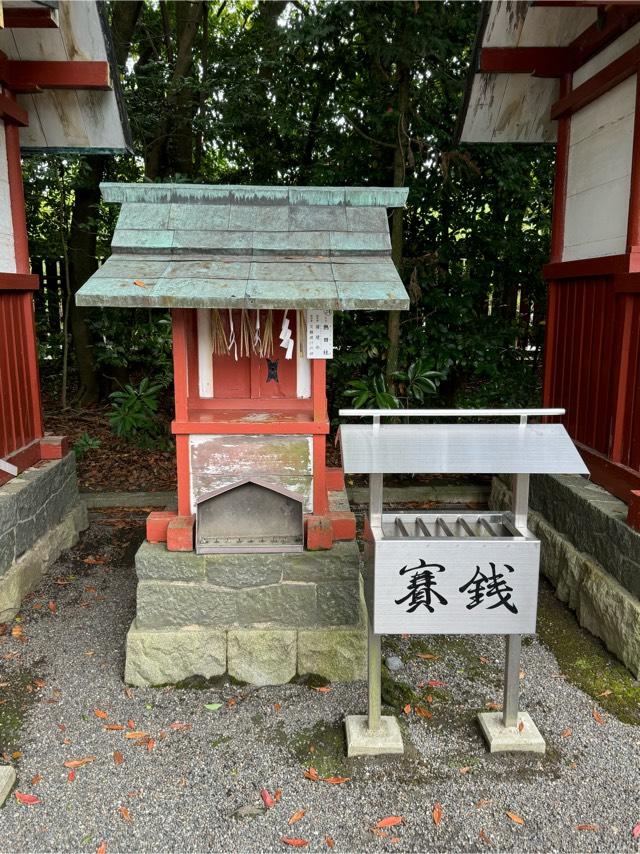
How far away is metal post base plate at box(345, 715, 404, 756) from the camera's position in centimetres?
334

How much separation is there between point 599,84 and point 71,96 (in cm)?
479

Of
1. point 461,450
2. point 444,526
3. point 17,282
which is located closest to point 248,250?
point 461,450

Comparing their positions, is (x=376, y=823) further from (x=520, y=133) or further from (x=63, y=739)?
(x=520, y=133)

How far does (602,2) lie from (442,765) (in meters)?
4.51

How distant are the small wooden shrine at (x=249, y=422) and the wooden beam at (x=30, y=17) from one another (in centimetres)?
171

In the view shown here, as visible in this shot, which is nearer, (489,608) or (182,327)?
(489,608)

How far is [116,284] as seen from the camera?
377 centimetres

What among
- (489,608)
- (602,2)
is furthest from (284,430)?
(602,2)

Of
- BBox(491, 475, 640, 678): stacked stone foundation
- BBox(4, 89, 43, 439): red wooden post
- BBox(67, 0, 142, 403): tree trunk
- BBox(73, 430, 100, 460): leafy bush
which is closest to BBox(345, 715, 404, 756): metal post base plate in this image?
BBox(491, 475, 640, 678): stacked stone foundation

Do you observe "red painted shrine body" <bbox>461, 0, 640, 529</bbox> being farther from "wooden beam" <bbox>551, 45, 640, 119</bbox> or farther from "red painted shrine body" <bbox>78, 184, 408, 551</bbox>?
"red painted shrine body" <bbox>78, 184, 408, 551</bbox>

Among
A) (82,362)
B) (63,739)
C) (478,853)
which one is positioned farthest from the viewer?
(82,362)

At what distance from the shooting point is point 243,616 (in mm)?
4094

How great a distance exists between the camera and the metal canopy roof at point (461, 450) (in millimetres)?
3135

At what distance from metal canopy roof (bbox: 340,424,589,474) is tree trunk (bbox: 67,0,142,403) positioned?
714cm
